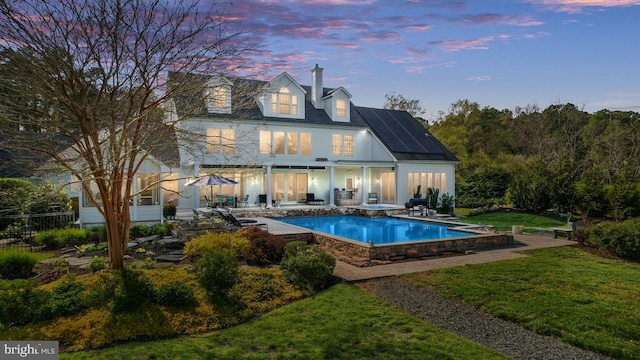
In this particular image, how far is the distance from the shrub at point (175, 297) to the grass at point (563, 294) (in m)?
5.09

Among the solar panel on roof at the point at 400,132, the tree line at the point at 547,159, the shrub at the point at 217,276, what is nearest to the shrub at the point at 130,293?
the shrub at the point at 217,276

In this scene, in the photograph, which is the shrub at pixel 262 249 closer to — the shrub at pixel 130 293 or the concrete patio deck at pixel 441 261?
the concrete patio deck at pixel 441 261

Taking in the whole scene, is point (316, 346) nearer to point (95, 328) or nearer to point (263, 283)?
point (263, 283)

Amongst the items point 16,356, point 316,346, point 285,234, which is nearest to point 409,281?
point 316,346

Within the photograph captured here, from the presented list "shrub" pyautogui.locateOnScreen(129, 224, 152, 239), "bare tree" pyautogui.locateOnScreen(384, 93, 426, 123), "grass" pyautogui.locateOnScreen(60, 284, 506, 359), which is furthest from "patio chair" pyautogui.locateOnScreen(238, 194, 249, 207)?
"bare tree" pyautogui.locateOnScreen(384, 93, 426, 123)

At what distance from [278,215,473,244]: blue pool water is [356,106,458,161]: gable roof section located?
729 cm

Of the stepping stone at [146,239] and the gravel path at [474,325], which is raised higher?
the stepping stone at [146,239]

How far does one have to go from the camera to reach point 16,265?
357 inches


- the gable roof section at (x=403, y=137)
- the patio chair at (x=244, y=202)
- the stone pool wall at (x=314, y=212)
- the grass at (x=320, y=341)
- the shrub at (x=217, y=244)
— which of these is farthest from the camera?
the gable roof section at (x=403, y=137)

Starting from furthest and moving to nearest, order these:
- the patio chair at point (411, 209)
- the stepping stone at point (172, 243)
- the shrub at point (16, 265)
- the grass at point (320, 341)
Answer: the patio chair at point (411, 209) → the stepping stone at point (172, 243) → the shrub at point (16, 265) → the grass at point (320, 341)

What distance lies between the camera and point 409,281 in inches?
350

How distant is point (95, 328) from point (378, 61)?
18.7m

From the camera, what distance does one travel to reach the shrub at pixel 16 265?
8.96 meters

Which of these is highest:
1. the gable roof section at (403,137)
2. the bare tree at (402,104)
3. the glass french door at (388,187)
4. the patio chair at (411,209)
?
the bare tree at (402,104)
